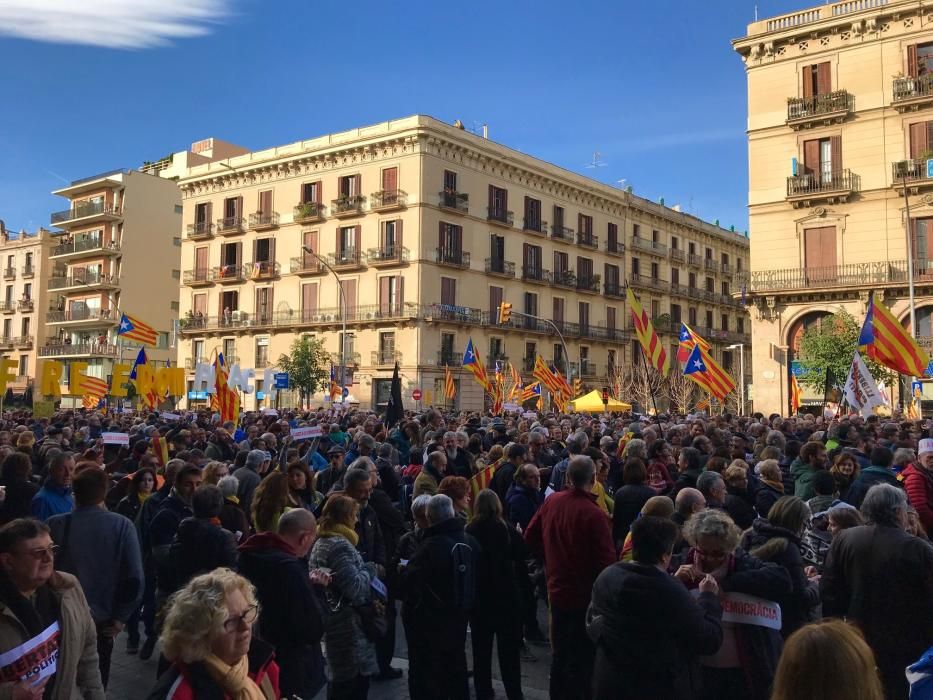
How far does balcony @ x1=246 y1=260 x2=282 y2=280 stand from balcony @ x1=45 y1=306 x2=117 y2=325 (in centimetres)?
1399

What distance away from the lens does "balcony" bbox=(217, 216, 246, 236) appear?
4797 centimetres

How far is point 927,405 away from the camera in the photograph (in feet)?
98.3

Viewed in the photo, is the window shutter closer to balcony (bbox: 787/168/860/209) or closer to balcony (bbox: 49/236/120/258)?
balcony (bbox: 787/168/860/209)

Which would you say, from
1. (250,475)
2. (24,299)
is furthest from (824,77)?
(24,299)

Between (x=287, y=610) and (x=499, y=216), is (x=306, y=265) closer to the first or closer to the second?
(x=499, y=216)

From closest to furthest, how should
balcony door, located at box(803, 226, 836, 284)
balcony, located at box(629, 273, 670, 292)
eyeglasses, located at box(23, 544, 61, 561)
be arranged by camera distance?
eyeglasses, located at box(23, 544, 61, 561)
balcony door, located at box(803, 226, 836, 284)
balcony, located at box(629, 273, 670, 292)

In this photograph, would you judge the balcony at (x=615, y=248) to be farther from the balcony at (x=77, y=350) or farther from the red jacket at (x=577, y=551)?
the red jacket at (x=577, y=551)

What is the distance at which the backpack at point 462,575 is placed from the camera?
5090 millimetres

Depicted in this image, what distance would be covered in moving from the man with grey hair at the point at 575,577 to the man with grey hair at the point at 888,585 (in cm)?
151

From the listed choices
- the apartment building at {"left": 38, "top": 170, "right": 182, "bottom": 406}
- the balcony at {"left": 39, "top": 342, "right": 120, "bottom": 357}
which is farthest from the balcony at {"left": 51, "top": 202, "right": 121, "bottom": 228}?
the balcony at {"left": 39, "top": 342, "right": 120, "bottom": 357}

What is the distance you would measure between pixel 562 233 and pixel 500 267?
6.06 m

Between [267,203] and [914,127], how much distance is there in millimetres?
33515

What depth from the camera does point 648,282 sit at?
183 feet

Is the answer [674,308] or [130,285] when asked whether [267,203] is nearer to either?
[130,285]
